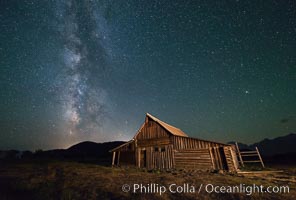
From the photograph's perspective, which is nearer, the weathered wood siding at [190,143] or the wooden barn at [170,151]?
the wooden barn at [170,151]

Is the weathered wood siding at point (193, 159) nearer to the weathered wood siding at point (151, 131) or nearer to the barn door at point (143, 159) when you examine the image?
the weathered wood siding at point (151, 131)

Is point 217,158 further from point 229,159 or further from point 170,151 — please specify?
point 170,151

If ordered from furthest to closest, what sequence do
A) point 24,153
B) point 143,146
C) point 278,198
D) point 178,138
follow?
point 24,153, point 143,146, point 178,138, point 278,198

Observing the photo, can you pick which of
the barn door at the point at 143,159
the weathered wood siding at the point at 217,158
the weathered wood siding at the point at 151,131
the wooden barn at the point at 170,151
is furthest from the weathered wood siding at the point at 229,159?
the barn door at the point at 143,159

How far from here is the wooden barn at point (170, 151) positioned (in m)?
16.1

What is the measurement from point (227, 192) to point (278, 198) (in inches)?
85.4

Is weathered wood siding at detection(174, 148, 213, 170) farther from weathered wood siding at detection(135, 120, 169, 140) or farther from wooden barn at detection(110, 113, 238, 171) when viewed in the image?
weathered wood siding at detection(135, 120, 169, 140)

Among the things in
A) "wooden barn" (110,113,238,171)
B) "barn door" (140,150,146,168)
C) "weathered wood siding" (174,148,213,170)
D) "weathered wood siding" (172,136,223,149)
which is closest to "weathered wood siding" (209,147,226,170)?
"wooden barn" (110,113,238,171)

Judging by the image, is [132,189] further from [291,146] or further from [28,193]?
[291,146]

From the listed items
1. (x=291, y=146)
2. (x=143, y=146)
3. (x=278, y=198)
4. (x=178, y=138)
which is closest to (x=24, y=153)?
(x=143, y=146)

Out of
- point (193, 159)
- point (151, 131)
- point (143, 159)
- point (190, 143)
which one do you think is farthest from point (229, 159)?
point (143, 159)

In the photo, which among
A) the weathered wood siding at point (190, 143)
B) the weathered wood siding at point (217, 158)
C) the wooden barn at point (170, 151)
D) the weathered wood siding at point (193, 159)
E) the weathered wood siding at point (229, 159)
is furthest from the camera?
the weathered wood siding at point (190, 143)

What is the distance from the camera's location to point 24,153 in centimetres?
5822

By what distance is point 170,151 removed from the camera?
18.6 meters
